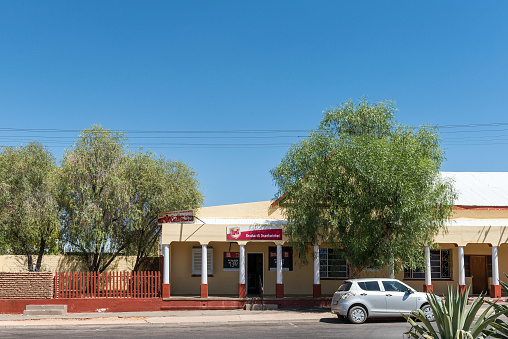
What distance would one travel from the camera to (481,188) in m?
29.1

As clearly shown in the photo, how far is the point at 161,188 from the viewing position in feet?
88.6

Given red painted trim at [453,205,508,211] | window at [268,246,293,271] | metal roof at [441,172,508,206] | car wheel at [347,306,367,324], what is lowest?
car wheel at [347,306,367,324]

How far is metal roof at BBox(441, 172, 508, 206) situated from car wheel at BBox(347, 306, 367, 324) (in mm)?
10929

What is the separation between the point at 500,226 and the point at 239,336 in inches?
573

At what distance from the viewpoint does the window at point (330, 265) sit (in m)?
25.5

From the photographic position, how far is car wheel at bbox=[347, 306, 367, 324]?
57.9 ft

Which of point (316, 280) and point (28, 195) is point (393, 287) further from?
point (28, 195)

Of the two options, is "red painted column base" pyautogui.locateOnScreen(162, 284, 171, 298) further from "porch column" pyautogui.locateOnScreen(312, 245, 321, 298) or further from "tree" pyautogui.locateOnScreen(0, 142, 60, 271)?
"tree" pyautogui.locateOnScreen(0, 142, 60, 271)

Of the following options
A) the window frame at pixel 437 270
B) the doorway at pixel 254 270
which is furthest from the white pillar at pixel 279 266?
the window frame at pixel 437 270

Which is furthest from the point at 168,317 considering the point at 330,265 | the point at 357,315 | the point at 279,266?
the point at 330,265

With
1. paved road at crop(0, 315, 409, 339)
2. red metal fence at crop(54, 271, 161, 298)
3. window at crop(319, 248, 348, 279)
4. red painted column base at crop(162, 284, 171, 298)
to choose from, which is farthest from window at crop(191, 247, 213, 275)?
paved road at crop(0, 315, 409, 339)

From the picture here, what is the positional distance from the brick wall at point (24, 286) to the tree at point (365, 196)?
415 inches

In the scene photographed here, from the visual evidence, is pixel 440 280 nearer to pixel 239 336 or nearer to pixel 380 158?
pixel 380 158

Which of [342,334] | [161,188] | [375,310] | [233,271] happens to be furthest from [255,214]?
[342,334]
